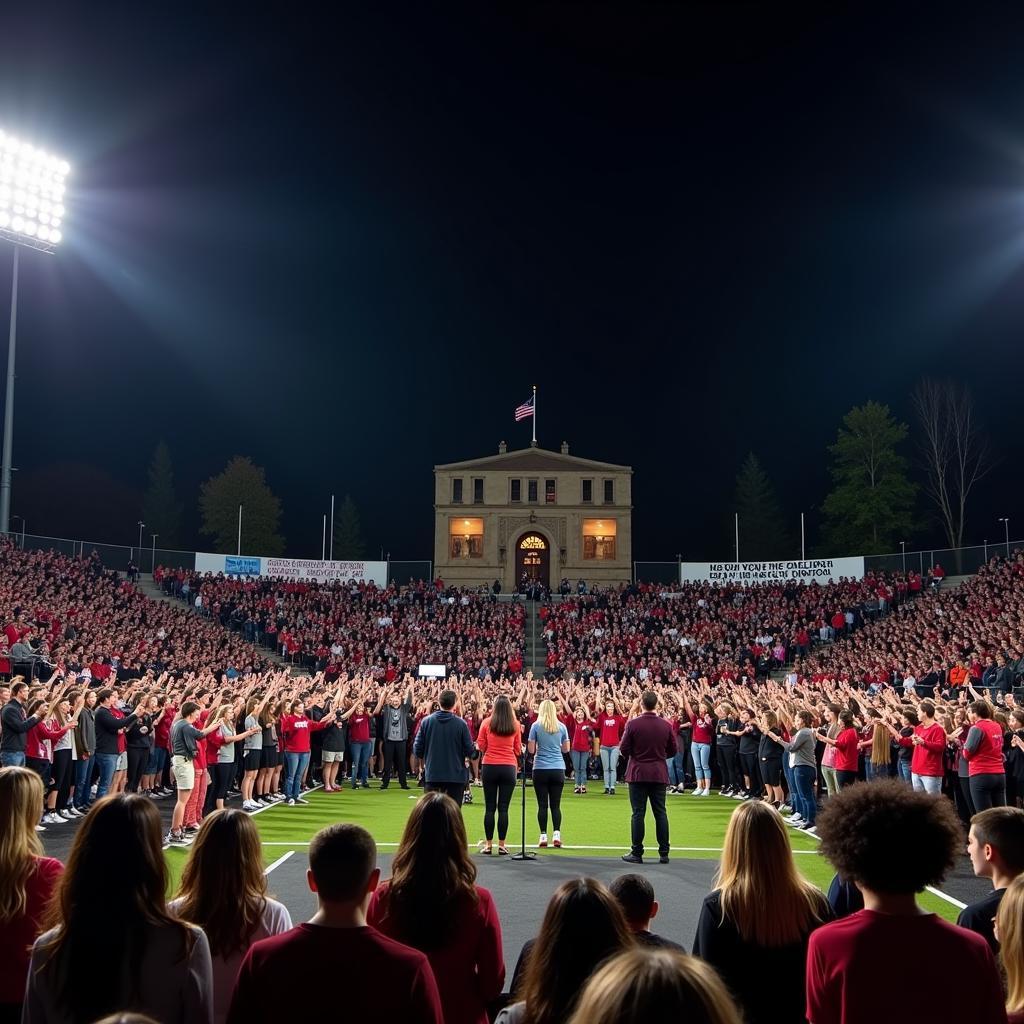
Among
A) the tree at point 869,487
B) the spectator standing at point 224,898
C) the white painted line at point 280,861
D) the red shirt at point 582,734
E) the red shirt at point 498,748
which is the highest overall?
the tree at point 869,487

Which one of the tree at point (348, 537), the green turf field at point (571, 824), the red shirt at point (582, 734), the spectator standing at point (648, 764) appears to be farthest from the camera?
the tree at point (348, 537)

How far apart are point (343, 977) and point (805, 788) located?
13299mm

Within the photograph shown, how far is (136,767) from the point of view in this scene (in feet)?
50.5

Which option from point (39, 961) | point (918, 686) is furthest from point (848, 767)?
point (918, 686)

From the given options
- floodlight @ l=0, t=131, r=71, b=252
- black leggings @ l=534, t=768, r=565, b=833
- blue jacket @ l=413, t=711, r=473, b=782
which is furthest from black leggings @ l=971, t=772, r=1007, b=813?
floodlight @ l=0, t=131, r=71, b=252

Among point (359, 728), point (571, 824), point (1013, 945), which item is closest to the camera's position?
point (1013, 945)

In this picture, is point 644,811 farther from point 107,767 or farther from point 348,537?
point 348,537

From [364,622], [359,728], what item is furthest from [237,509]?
[359,728]

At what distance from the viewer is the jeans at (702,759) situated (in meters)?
19.4

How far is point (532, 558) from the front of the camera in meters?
61.8

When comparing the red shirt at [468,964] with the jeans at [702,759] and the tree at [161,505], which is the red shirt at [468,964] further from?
the tree at [161,505]

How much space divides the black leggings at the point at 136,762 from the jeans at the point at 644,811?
9020 mm

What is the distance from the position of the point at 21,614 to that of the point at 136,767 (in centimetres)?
1599

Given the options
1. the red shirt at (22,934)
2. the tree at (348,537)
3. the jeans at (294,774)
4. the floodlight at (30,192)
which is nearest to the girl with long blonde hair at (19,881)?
the red shirt at (22,934)
